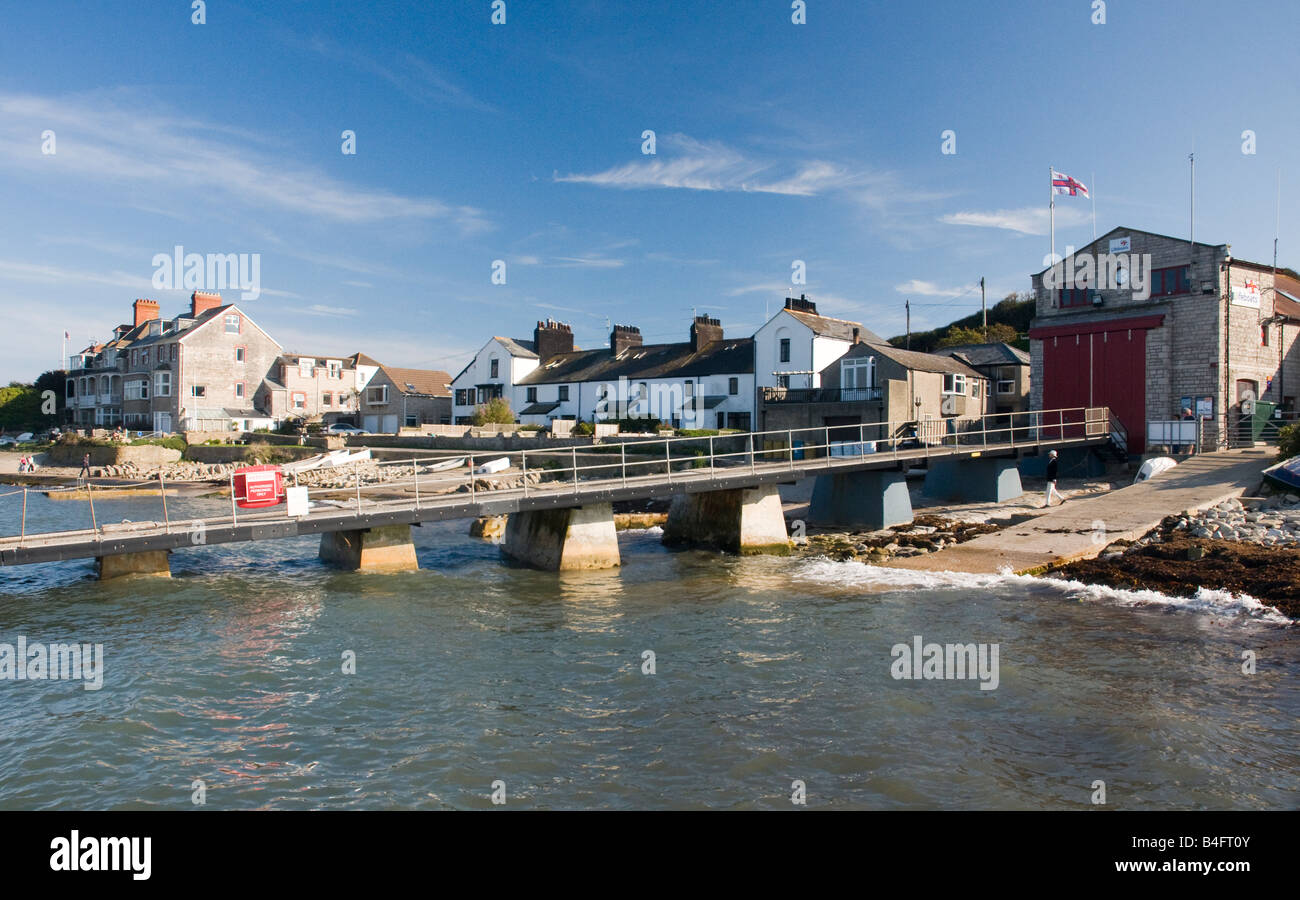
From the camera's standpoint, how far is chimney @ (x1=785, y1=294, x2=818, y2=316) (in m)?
48.2

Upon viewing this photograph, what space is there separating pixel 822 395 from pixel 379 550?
28108 mm

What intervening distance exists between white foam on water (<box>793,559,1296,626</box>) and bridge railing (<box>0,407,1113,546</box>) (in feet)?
12.7

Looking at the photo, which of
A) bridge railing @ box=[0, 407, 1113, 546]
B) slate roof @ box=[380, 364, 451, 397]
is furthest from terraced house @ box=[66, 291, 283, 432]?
bridge railing @ box=[0, 407, 1113, 546]

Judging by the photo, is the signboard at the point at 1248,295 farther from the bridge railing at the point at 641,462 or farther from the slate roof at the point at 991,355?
the slate roof at the point at 991,355

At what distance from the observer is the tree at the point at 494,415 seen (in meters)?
53.5

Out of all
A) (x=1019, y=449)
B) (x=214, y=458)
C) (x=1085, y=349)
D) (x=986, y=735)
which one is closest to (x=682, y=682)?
(x=986, y=735)

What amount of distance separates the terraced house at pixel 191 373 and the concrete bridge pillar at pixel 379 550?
174ft

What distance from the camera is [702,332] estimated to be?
54.6 m

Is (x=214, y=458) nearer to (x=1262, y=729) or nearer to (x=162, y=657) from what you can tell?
(x=162, y=657)

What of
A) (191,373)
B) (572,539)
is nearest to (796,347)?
(572,539)

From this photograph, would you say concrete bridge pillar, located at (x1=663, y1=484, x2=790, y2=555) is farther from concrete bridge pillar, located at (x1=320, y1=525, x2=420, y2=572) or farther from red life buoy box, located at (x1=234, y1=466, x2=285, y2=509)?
red life buoy box, located at (x1=234, y1=466, x2=285, y2=509)

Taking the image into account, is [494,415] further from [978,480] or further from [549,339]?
[978,480]

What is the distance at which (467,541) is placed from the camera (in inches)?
1022
